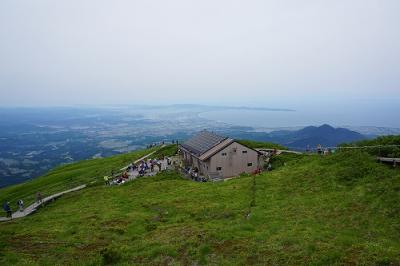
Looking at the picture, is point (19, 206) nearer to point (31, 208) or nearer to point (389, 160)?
point (31, 208)

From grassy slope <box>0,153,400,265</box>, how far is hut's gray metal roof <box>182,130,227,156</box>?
52.7 feet

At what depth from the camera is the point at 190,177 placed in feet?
173

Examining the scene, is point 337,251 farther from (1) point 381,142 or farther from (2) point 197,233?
(1) point 381,142

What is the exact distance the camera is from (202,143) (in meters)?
61.7

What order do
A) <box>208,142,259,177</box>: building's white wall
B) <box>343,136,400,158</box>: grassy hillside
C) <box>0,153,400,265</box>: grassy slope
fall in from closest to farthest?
<box>0,153,400,265</box>: grassy slope < <box>343,136,400,158</box>: grassy hillside < <box>208,142,259,177</box>: building's white wall

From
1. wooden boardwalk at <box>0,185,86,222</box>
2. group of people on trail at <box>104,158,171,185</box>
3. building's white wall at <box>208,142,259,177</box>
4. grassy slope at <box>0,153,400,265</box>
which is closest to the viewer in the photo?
grassy slope at <box>0,153,400,265</box>

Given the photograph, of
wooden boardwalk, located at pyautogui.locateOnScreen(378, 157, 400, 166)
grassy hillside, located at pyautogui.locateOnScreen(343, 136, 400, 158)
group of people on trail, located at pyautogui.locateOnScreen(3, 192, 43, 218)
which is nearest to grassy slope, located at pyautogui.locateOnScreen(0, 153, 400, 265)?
wooden boardwalk, located at pyautogui.locateOnScreen(378, 157, 400, 166)

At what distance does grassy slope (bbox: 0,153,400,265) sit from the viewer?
766 inches

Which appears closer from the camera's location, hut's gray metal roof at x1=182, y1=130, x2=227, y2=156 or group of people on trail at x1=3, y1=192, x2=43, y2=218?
group of people on trail at x1=3, y1=192, x2=43, y2=218

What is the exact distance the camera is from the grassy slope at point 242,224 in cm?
1947

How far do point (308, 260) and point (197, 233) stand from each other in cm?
795

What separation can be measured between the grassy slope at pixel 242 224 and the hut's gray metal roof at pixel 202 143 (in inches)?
632

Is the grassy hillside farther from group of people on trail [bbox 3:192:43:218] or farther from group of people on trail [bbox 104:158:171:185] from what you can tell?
group of people on trail [bbox 3:192:43:218]

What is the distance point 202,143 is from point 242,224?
1469 inches
